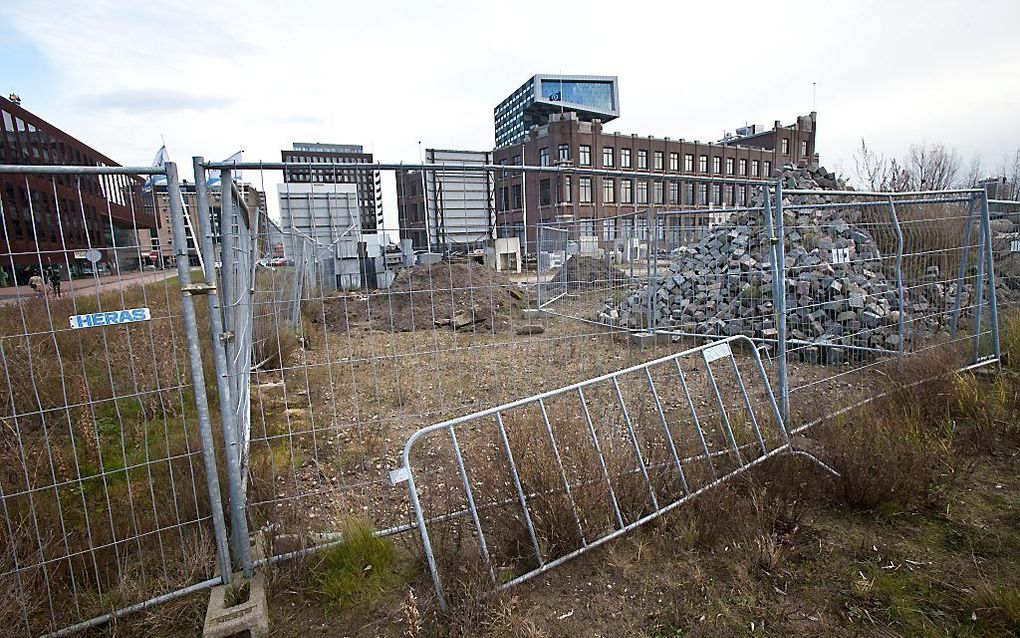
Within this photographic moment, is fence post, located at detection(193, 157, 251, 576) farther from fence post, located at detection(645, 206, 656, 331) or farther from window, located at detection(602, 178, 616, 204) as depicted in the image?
window, located at detection(602, 178, 616, 204)

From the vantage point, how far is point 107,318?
2.70 metres

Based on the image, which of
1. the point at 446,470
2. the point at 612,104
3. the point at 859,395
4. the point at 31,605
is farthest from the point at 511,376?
the point at 612,104

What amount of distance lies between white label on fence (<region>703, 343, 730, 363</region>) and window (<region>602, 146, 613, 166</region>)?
2100 inches

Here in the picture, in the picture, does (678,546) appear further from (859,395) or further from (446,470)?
(859,395)

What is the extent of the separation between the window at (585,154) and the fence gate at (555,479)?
50.3 m

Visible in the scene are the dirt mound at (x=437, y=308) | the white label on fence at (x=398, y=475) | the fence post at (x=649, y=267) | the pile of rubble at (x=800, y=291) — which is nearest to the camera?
the white label on fence at (x=398, y=475)

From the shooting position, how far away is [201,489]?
139 inches

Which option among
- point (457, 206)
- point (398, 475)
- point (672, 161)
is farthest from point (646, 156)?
point (398, 475)

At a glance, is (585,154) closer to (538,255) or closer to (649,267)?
(649,267)

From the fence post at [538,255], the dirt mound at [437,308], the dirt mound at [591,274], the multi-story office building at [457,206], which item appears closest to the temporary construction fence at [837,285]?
the dirt mound at [591,274]

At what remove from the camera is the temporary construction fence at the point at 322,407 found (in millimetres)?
2959

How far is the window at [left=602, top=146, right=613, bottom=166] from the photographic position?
54.3m

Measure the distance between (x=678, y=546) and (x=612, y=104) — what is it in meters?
82.5

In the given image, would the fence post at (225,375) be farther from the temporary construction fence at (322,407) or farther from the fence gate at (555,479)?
the fence gate at (555,479)
